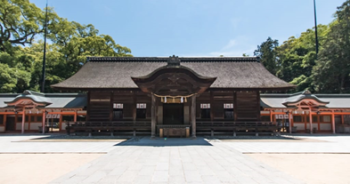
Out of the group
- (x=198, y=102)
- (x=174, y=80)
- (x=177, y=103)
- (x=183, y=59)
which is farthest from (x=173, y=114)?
(x=183, y=59)

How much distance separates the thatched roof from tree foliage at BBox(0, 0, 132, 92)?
41.6 feet

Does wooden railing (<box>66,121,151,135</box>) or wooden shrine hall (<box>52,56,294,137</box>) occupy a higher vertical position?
wooden shrine hall (<box>52,56,294,137</box>)

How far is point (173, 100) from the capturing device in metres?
14.1

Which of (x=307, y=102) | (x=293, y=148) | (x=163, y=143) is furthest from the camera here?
(x=307, y=102)

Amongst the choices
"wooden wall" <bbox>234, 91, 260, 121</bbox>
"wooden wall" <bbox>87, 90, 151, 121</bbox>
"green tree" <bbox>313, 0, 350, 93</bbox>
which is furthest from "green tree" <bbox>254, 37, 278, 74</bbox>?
"wooden wall" <bbox>87, 90, 151, 121</bbox>

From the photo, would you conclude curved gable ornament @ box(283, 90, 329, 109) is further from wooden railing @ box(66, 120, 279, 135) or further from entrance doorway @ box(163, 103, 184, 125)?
entrance doorway @ box(163, 103, 184, 125)

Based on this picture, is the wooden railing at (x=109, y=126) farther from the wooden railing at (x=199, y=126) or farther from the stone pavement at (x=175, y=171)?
the stone pavement at (x=175, y=171)

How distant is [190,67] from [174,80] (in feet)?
22.2

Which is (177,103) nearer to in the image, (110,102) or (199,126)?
(199,126)

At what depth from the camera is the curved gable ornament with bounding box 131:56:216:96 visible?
41.8 ft

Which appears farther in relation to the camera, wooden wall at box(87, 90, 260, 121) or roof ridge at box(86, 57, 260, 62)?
roof ridge at box(86, 57, 260, 62)

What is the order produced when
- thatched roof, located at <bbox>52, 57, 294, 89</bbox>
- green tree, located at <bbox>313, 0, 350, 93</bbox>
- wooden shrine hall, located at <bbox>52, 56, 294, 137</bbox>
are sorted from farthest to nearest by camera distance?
green tree, located at <bbox>313, 0, 350, 93</bbox> → thatched roof, located at <bbox>52, 57, 294, 89</bbox> → wooden shrine hall, located at <bbox>52, 56, 294, 137</bbox>

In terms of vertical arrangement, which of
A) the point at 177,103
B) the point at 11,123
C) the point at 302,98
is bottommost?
the point at 11,123

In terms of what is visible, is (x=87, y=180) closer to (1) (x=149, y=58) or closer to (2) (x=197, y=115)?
(2) (x=197, y=115)
